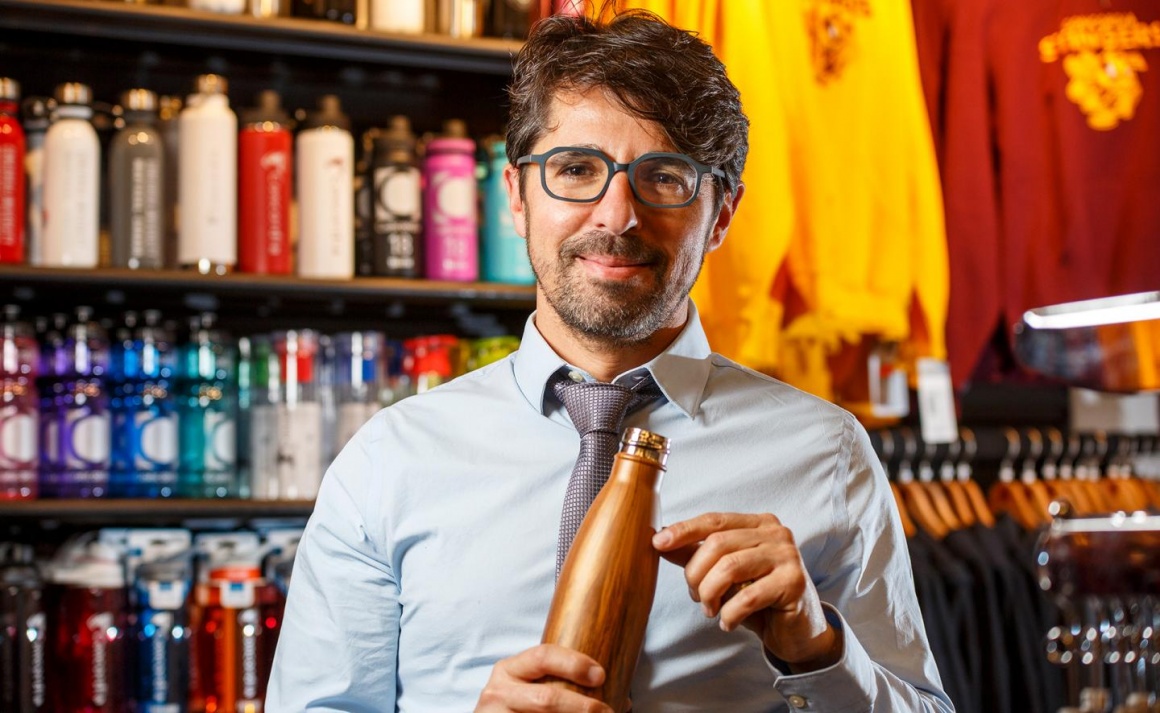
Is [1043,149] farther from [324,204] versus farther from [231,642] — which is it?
[231,642]

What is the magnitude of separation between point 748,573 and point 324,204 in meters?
1.53

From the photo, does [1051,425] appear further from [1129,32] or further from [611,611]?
[611,611]

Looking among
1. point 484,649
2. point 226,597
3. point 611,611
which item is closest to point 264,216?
point 226,597

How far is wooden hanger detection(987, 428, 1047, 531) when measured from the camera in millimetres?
2867

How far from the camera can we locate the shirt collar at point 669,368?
133 cm

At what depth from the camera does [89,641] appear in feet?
6.91

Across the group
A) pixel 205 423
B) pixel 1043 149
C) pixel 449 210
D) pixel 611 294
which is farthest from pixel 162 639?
pixel 1043 149

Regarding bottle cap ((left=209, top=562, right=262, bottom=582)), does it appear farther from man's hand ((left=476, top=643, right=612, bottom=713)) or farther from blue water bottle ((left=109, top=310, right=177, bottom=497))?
man's hand ((left=476, top=643, right=612, bottom=713))

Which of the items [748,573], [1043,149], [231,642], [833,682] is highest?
[1043,149]

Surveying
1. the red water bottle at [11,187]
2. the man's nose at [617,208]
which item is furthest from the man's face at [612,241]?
the red water bottle at [11,187]

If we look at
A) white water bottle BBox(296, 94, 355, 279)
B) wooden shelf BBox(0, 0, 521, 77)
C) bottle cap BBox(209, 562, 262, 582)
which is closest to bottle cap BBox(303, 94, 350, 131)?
white water bottle BBox(296, 94, 355, 279)

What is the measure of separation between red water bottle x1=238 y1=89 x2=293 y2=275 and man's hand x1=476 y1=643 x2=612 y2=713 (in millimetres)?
1474

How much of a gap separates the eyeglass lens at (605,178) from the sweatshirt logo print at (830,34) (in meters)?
1.38

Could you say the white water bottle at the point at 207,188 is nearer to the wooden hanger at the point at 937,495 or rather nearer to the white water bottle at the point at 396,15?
the white water bottle at the point at 396,15
